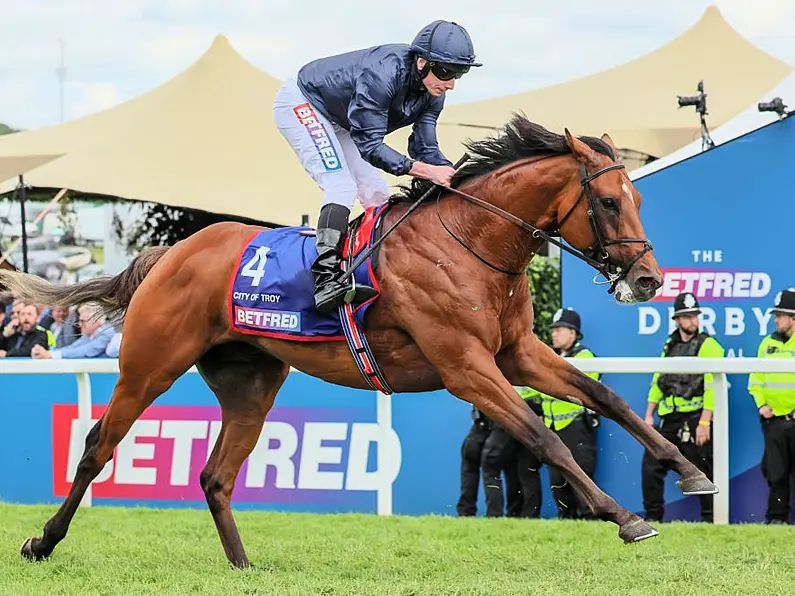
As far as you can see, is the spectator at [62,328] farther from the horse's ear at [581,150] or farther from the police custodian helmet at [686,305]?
the horse's ear at [581,150]

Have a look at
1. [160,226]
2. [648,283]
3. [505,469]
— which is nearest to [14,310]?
[160,226]

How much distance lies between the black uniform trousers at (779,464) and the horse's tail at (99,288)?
3.95 meters

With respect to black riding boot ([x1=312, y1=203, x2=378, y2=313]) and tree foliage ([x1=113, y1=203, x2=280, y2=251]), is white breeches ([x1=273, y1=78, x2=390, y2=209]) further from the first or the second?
tree foliage ([x1=113, y1=203, x2=280, y2=251])

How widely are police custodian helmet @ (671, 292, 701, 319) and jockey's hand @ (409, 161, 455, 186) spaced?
3.10 m

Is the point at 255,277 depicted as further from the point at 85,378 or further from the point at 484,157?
the point at 85,378

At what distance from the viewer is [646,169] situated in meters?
8.52

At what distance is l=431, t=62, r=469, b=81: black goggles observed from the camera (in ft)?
16.9

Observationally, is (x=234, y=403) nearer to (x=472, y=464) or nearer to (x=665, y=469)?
(x=472, y=464)

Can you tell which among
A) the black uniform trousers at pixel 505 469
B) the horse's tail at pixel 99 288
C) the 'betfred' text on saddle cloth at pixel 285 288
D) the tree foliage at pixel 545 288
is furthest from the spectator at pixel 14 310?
the 'betfred' text on saddle cloth at pixel 285 288

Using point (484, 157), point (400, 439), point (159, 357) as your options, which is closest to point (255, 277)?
point (159, 357)

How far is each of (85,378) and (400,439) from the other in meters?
2.21

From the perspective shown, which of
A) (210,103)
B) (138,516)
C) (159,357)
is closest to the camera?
(159,357)

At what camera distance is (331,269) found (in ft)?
17.5

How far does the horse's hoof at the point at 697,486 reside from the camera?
488 cm
